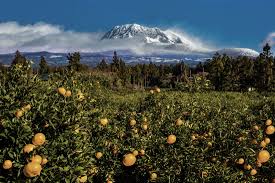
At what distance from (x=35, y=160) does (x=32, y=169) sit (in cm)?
19

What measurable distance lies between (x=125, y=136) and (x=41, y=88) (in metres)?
2.69

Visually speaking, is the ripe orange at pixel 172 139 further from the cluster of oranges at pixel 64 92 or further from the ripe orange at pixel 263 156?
the cluster of oranges at pixel 64 92

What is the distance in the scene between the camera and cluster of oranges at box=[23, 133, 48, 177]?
6.15 meters

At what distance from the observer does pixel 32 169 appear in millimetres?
6137

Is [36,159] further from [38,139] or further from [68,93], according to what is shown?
[68,93]

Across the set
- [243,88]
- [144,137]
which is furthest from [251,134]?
[243,88]

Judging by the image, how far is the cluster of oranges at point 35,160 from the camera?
6.15 m

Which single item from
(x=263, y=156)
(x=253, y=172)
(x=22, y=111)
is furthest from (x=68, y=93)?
(x=253, y=172)

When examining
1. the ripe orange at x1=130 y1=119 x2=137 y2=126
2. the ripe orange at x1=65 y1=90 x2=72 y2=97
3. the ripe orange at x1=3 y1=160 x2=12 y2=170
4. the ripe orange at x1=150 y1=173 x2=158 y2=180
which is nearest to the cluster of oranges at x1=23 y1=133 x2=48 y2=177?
the ripe orange at x1=3 y1=160 x2=12 y2=170

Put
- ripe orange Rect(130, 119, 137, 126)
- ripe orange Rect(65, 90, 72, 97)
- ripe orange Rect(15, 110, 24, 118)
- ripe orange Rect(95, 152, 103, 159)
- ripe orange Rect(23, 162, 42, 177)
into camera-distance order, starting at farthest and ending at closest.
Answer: ripe orange Rect(130, 119, 137, 126)
ripe orange Rect(95, 152, 103, 159)
ripe orange Rect(65, 90, 72, 97)
ripe orange Rect(15, 110, 24, 118)
ripe orange Rect(23, 162, 42, 177)

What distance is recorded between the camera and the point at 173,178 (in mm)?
7973

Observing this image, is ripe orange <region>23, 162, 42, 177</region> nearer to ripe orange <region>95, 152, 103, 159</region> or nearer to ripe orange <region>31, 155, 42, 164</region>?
ripe orange <region>31, 155, 42, 164</region>

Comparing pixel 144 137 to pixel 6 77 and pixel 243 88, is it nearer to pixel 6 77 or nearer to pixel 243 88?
pixel 6 77

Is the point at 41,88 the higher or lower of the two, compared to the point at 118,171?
higher
